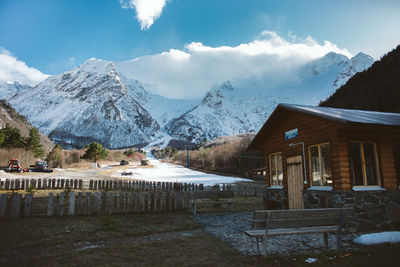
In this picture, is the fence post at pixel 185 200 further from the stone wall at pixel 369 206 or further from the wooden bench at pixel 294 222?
the wooden bench at pixel 294 222

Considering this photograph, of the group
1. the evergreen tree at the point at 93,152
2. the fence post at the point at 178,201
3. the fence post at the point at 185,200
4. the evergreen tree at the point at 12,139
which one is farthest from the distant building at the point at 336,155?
the evergreen tree at the point at 12,139

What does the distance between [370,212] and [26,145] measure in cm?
5870

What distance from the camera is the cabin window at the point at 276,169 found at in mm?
11462

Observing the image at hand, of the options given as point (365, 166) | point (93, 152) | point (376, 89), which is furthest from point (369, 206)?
point (93, 152)

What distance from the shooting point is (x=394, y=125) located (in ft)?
24.4

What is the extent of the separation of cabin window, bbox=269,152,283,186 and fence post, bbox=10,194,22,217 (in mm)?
10213

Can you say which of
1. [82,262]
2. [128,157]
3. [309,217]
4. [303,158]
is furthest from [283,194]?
[128,157]

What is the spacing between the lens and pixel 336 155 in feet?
25.9

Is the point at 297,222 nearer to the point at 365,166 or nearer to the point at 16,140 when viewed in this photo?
the point at 365,166

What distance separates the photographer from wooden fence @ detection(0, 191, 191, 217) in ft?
29.2

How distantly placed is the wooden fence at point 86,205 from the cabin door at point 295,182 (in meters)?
4.51

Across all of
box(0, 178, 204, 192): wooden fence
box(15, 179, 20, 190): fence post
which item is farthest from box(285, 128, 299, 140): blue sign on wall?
box(15, 179, 20, 190): fence post

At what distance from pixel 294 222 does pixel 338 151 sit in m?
3.63

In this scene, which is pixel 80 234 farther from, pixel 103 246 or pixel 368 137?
pixel 368 137
